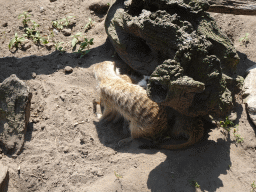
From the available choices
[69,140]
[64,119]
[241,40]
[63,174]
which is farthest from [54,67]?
[241,40]

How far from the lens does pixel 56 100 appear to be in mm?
4582

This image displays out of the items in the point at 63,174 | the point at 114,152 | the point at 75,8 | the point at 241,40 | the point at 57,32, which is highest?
the point at 241,40

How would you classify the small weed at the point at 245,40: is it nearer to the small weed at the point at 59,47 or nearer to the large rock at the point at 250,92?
the large rock at the point at 250,92

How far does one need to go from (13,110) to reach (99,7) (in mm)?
3803

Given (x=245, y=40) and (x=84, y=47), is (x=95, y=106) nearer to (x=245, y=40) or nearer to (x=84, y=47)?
(x=84, y=47)

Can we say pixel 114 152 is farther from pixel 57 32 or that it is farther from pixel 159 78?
pixel 57 32

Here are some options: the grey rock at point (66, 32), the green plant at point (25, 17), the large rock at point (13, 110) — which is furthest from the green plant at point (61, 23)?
the large rock at point (13, 110)

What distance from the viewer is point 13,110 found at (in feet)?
13.0

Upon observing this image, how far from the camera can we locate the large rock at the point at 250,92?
3.81 metres

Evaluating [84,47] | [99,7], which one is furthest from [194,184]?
[99,7]

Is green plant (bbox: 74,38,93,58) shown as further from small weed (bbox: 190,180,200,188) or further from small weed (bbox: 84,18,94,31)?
small weed (bbox: 190,180,200,188)

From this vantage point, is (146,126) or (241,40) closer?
(146,126)

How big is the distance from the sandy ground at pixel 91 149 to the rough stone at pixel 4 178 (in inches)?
3.3

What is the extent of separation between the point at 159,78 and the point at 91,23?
3834mm
